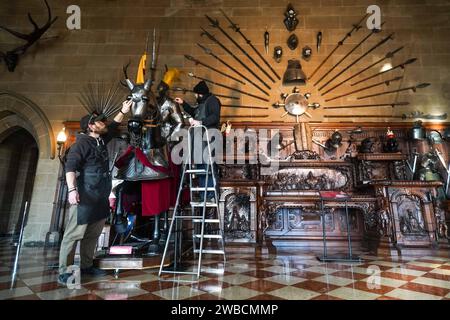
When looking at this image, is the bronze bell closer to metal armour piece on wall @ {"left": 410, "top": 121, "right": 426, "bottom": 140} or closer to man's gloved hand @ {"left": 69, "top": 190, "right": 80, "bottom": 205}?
metal armour piece on wall @ {"left": 410, "top": 121, "right": 426, "bottom": 140}

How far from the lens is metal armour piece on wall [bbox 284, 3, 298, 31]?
222 inches

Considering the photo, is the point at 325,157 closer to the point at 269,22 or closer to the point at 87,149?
the point at 269,22

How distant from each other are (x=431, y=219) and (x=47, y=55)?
8153 millimetres

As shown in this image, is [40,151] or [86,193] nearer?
[86,193]

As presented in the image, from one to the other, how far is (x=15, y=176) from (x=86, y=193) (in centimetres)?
630

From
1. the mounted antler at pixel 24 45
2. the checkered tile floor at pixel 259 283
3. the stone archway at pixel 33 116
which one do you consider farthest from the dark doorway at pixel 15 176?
the checkered tile floor at pixel 259 283

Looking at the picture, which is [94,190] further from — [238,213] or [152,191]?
[238,213]

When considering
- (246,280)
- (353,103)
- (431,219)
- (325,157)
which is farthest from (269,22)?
(246,280)

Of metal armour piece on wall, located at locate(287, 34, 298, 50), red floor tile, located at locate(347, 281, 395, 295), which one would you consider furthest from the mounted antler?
red floor tile, located at locate(347, 281, 395, 295)

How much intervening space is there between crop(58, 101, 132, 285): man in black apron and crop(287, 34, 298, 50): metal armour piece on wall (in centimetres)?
464

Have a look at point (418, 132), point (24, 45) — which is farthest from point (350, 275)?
point (24, 45)

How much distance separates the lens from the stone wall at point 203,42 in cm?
557

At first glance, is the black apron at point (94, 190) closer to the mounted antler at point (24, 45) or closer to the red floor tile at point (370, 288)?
the red floor tile at point (370, 288)

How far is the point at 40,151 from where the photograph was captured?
5492 millimetres
